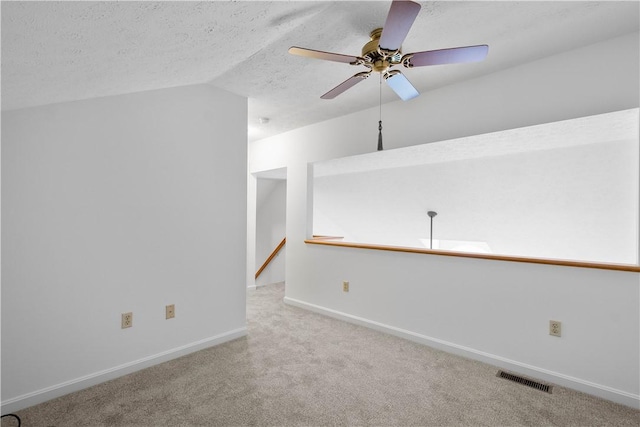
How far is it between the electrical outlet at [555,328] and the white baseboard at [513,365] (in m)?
0.27

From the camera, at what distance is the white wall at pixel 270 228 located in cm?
513

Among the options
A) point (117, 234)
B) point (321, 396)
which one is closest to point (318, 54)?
point (117, 234)

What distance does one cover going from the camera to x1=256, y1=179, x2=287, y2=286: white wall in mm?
5133

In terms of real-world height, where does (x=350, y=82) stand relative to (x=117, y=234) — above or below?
above

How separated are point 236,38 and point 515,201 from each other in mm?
3905

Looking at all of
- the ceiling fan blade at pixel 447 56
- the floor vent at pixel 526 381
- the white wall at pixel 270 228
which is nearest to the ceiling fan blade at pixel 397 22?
the ceiling fan blade at pixel 447 56

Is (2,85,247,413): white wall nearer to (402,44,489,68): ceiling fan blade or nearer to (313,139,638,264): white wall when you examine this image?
(402,44,489,68): ceiling fan blade

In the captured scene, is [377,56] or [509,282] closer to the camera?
[377,56]

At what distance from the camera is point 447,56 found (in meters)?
1.56

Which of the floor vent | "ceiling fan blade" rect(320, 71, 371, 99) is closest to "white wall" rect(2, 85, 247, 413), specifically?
"ceiling fan blade" rect(320, 71, 371, 99)

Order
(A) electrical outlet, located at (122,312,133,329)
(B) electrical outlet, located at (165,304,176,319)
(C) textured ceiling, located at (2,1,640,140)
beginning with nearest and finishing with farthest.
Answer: (C) textured ceiling, located at (2,1,640,140) < (A) electrical outlet, located at (122,312,133,329) < (B) electrical outlet, located at (165,304,176,319)

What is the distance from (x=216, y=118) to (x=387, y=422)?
263 centimetres

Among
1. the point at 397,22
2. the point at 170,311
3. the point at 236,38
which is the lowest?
the point at 170,311

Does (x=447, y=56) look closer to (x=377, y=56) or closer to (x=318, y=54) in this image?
(x=377, y=56)
